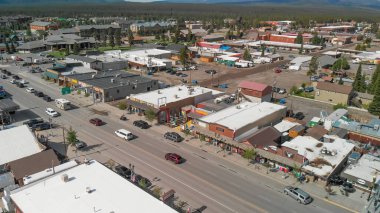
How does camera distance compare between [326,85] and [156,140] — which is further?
[326,85]

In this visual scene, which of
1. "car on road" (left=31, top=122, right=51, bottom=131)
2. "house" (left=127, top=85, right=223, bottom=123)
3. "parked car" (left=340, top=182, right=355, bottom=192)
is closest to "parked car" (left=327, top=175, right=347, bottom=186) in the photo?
"parked car" (left=340, top=182, right=355, bottom=192)

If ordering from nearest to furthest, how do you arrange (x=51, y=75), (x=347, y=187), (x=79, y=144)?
(x=347, y=187), (x=79, y=144), (x=51, y=75)

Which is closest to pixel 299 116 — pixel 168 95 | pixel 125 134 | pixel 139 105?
pixel 168 95

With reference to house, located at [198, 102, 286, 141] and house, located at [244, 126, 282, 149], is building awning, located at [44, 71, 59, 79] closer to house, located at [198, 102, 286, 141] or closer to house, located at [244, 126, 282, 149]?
house, located at [198, 102, 286, 141]

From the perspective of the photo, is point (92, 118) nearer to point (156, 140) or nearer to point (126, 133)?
point (126, 133)

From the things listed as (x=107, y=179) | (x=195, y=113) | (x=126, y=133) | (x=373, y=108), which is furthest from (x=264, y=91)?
(x=107, y=179)

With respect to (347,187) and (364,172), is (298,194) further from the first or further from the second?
(364,172)
